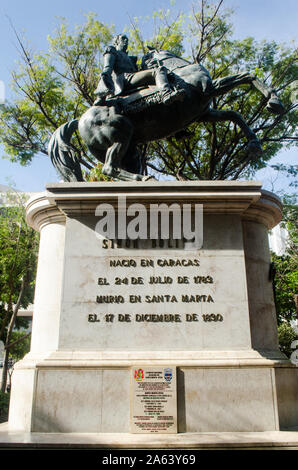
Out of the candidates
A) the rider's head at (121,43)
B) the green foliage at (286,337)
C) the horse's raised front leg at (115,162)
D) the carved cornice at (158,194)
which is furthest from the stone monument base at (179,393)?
the green foliage at (286,337)

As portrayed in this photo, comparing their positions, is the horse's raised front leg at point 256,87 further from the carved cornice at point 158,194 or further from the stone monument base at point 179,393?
the stone monument base at point 179,393

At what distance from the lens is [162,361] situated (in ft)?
A: 19.6

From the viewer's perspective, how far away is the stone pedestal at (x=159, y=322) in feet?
19.2

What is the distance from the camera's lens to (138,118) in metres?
7.98

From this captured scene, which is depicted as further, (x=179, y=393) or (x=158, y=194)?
(x=158, y=194)

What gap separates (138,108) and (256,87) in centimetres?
247

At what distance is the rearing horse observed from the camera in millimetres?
7754

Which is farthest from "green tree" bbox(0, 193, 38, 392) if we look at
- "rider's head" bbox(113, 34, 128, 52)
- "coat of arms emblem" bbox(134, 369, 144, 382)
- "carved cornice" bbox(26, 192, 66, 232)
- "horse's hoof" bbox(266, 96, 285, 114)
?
"coat of arms emblem" bbox(134, 369, 144, 382)

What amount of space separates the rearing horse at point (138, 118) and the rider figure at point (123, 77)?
7.1 inches

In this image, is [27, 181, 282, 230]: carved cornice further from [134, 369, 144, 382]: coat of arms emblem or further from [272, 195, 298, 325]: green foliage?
[272, 195, 298, 325]: green foliage

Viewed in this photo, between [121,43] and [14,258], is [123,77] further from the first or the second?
[14,258]

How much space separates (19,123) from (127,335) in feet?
54.4

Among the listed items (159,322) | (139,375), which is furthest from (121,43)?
(139,375)
